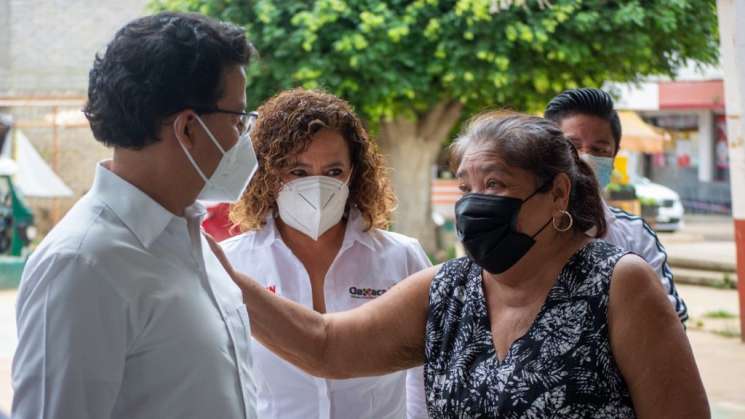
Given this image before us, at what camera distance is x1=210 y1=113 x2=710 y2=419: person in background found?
2.24m

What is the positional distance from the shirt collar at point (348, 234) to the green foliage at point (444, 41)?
765 cm

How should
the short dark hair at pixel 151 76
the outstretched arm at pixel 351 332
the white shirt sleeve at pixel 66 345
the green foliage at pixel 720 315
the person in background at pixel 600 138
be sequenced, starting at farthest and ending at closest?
the green foliage at pixel 720 315 < the person in background at pixel 600 138 < the outstretched arm at pixel 351 332 < the short dark hair at pixel 151 76 < the white shirt sleeve at pixel 66 345

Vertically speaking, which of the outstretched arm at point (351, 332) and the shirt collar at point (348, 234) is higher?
the shirt collar at point (348, 234)

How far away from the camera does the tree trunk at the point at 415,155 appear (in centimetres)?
1351

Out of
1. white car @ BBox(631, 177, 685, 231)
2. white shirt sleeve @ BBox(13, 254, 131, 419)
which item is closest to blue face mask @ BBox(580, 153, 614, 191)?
white shirt sleeve @ BBox(13, 254, 131, 419)

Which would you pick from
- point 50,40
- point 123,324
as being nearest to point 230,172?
point 123,324

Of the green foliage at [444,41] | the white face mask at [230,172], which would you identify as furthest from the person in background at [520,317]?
the green foliage at [444,41]

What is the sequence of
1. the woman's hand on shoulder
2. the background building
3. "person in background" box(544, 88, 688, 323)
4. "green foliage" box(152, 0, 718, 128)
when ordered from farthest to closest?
the background building < "green foliage" box(152, 0, 718, 128) < "person in background" box(544, 88, 688, 323) < the woman's hand on shoulder

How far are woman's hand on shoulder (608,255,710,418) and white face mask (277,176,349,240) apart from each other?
113cm

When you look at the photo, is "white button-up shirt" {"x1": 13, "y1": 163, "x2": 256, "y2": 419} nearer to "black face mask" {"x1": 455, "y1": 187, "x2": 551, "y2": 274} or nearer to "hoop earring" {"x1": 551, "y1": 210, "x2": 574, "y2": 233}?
"black face mask" {"x1": 455, "y1": 187, "x2": 551, "y2": 274}

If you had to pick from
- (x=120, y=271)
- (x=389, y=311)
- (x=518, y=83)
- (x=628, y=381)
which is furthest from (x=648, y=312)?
(x=518, y=83)

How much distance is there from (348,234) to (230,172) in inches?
47.3

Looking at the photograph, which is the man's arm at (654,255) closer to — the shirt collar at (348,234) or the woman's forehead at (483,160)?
the shirt collar at (348,234)

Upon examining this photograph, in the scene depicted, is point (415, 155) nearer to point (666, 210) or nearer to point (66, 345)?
point (666, 210)
